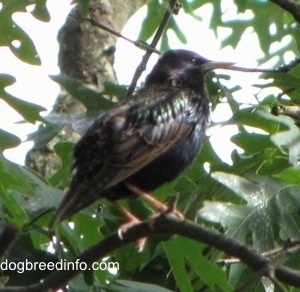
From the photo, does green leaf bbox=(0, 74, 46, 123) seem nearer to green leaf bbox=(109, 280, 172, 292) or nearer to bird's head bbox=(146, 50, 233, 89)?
bird's head bbox=(146, 50, 233, 89)

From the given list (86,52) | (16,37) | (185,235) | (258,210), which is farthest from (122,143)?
(86,52)

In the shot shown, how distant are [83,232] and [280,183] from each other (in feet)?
3.06

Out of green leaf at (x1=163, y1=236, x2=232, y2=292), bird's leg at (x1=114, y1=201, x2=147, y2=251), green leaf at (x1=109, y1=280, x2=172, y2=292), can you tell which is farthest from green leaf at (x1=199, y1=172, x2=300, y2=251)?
green leaf at (x1=109, y1=280, x2=172, y2=292)

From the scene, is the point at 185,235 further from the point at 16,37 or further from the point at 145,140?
the point at 16,37

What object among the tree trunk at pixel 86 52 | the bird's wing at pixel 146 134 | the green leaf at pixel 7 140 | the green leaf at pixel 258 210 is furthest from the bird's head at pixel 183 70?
the tree trunk at pixel 86 52

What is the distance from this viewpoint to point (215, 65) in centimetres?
536

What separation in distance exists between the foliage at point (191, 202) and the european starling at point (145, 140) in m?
0.19

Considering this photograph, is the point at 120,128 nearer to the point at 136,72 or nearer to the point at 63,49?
the point at 136,72

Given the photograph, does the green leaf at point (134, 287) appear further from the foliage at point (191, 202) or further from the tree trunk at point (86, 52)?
the tree trunk at point (86, 52)

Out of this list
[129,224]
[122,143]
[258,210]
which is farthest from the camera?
[258,210]

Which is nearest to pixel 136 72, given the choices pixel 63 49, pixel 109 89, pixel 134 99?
pixel 109 89

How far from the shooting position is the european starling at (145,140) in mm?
4551

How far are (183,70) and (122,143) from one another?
2.74 feet

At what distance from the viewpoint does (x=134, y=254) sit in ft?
17.5
